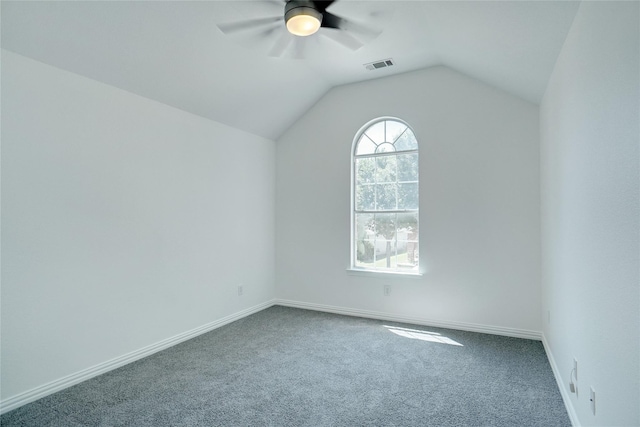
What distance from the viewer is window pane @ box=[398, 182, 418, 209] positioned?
4.19m

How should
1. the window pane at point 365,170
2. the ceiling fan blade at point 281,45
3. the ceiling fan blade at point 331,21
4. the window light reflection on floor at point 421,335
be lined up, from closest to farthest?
the ceiling fan blade at point 331,21 < the ceiling fan blade at point 281,45 < the window light reflection on floor at point 421,335 < the window pane at point 365,170

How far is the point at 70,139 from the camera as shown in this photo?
8.72 ft

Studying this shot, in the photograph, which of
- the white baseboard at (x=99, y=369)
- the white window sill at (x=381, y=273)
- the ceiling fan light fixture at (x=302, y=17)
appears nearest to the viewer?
the ceiling fan light fixture at (x=302, y=17)

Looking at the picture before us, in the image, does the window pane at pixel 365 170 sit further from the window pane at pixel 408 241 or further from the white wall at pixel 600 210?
the white wall at pixel 600 210

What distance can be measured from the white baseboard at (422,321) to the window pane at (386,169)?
1623 mm

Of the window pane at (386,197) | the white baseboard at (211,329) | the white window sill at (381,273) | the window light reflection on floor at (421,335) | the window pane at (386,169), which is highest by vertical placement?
the window pane at (386,169)

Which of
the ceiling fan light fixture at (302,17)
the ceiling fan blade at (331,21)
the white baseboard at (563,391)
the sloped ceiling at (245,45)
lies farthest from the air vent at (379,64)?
the white baseboard at (563,391)

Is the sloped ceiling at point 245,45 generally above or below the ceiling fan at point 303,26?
above

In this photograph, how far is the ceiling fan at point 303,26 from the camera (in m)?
1.85

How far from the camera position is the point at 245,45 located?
7.41ft

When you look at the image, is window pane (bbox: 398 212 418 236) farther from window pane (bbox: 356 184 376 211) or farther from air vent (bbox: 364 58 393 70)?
air vent (bbox: 364 58 393 70)

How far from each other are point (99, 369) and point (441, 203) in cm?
356

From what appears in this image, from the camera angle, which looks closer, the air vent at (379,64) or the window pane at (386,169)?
the air vent at (379,64)

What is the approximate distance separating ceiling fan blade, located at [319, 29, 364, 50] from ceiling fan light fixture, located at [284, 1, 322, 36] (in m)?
0.18
